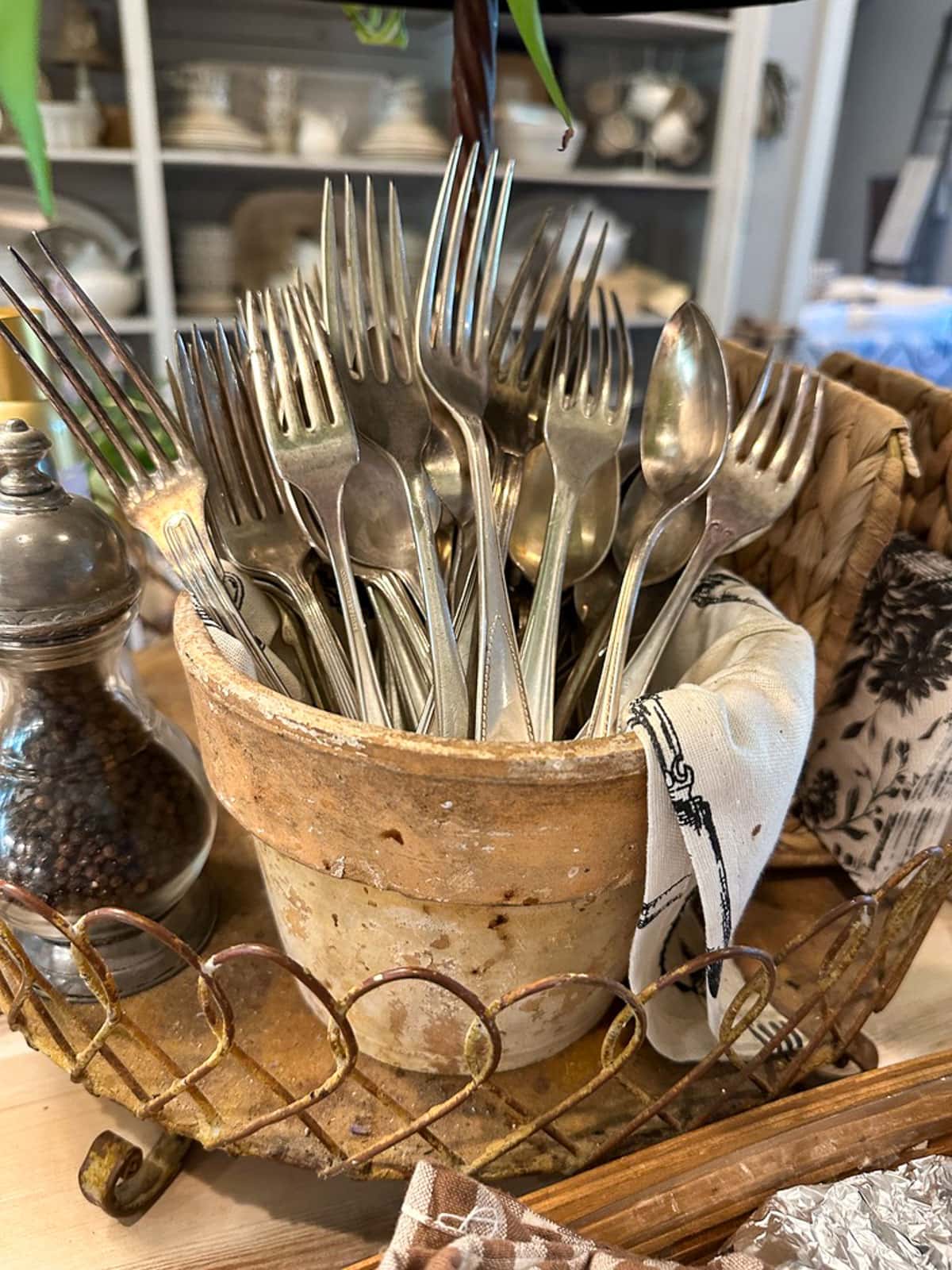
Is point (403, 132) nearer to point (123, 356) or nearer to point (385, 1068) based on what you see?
point (123, 356)

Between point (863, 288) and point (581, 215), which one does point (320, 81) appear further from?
point (863, 288)

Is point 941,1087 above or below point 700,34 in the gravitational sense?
below

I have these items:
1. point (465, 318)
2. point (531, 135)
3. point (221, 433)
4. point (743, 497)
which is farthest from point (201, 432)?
point (531, 135)

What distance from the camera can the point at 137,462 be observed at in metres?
0.33

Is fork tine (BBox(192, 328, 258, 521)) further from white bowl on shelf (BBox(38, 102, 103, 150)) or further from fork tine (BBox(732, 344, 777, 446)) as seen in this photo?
white bowl on shelf (BBox(38, 102, 103, 150))

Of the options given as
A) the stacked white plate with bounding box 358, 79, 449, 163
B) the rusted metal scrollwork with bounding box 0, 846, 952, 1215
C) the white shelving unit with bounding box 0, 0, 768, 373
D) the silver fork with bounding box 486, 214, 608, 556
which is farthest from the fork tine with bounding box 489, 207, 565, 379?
the stacked white plate with bounding box 358, 79, 449, 163

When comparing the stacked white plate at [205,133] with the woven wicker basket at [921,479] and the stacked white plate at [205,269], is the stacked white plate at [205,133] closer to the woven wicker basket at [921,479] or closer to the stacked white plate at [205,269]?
the stacked white plate at [205,269]

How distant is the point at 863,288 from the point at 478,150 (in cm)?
198

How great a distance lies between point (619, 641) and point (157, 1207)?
26 cm

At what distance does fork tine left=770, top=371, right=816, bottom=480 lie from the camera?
1.21 ft

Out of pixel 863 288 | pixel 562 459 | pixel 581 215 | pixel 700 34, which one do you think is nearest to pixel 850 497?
pixel 562 459

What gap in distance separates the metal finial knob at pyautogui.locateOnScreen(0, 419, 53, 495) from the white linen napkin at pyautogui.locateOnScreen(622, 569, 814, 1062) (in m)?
0.20

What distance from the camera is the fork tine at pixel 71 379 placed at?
0.97 feet

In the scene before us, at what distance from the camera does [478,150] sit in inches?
15.6
